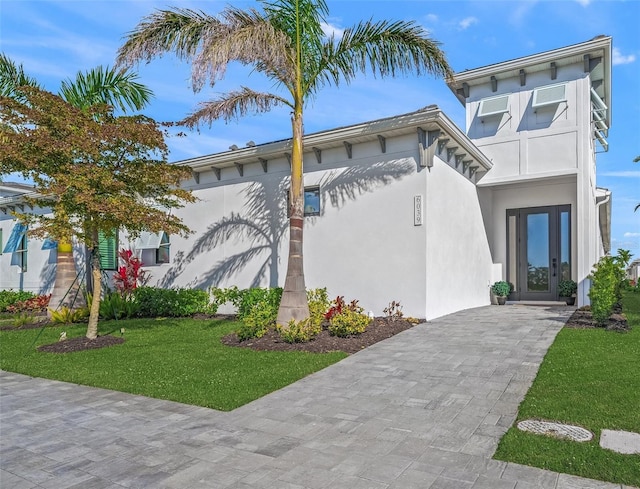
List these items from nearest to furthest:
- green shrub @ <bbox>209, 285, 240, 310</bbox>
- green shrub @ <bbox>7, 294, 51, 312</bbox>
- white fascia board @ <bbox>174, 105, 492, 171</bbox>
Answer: white fascia board @ <bbox>174, 105, 492, 171</bbox>, green shrub @ <bbox>209, 285, 240, 310</bbox>, green shrub @ <bbox>7, 294, 51, 312</bbox>

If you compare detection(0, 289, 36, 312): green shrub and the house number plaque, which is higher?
the house number plaque

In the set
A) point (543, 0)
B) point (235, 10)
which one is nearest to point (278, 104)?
point (235, 10)

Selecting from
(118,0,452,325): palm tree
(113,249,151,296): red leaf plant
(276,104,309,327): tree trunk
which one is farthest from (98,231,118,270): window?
(276,104,309,327): tree trunk

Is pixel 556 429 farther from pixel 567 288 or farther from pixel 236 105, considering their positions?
pixel 567 288

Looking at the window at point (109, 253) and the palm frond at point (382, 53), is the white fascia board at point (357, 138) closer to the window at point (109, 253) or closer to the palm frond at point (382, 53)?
the palm frond at point (382, 53)

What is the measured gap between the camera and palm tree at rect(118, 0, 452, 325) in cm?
829

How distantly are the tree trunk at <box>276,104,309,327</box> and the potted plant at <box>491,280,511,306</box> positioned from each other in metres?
7.98

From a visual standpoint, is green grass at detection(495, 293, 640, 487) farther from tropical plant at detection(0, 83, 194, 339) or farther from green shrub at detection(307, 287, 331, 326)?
tropical plant at detection(0, 83, 194, 339)

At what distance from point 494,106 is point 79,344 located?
12.8 metres

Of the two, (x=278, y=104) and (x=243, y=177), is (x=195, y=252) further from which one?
(x=278, y=104)

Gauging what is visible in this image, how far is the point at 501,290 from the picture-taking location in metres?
13.9

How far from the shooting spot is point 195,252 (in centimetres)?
1402

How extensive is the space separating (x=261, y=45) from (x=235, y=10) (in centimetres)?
104

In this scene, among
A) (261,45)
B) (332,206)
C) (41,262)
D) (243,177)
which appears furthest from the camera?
(41,262)
